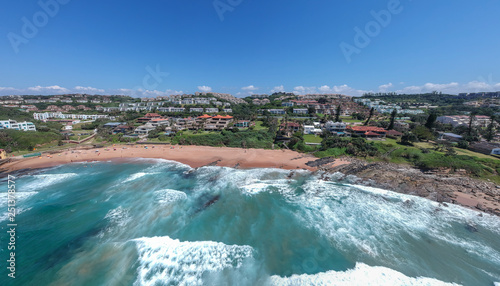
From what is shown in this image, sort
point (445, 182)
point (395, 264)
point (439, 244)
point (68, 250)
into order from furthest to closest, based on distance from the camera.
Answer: point (445, 182) < point (439, 244) < point (68, 250) < point (395, 264)

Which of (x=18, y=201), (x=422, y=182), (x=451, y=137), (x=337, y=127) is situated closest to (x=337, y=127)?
(x=337, y=127)

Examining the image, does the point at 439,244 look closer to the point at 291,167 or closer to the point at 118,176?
the point at 291,167

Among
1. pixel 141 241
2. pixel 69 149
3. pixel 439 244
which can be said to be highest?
pixel 69 149

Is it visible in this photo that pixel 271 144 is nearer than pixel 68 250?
No

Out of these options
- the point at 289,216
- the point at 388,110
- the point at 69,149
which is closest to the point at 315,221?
the point at 289,216

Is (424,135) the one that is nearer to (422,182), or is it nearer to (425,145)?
(425,145)

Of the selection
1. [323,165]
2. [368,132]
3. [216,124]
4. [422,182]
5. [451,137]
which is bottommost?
[422,182]

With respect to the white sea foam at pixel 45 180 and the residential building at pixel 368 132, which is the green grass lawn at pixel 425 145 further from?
the white sea foam at pixel 45 180
